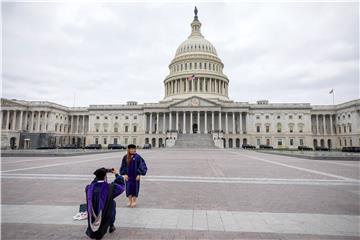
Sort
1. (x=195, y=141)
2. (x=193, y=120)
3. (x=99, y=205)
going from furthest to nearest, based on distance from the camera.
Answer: (x=193, y=120) < (x=195, y=141) < (x=99, y=205)

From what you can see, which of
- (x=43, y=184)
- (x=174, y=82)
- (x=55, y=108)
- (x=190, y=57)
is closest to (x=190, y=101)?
(x=174, y=82)

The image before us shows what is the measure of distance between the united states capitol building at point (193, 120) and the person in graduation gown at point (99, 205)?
2366 inches

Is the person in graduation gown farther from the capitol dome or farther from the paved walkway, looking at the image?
the capitol dome

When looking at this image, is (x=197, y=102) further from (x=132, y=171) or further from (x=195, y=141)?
(x=132, y=171)

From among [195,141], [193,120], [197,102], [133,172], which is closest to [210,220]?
[133,172]

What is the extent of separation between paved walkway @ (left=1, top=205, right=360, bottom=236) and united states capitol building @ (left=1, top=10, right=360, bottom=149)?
2299 inches

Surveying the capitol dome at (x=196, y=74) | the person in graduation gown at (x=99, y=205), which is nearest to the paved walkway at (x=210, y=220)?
the person in graduation gown at (x=99, y=205)

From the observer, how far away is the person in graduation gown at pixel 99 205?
4.59 metres

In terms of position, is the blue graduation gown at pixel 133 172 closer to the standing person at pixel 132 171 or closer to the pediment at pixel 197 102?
the standing person at pixel 132 171

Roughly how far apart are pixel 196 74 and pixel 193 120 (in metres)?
18.7

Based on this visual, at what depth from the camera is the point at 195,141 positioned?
6394 cm

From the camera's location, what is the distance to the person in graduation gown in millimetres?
4594

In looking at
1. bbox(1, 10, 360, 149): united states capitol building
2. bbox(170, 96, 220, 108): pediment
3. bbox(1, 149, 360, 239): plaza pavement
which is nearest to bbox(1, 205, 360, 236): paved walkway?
bbox(1, 149, 360, 239): plaza pavement

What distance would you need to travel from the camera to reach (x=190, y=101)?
76.4 metres
